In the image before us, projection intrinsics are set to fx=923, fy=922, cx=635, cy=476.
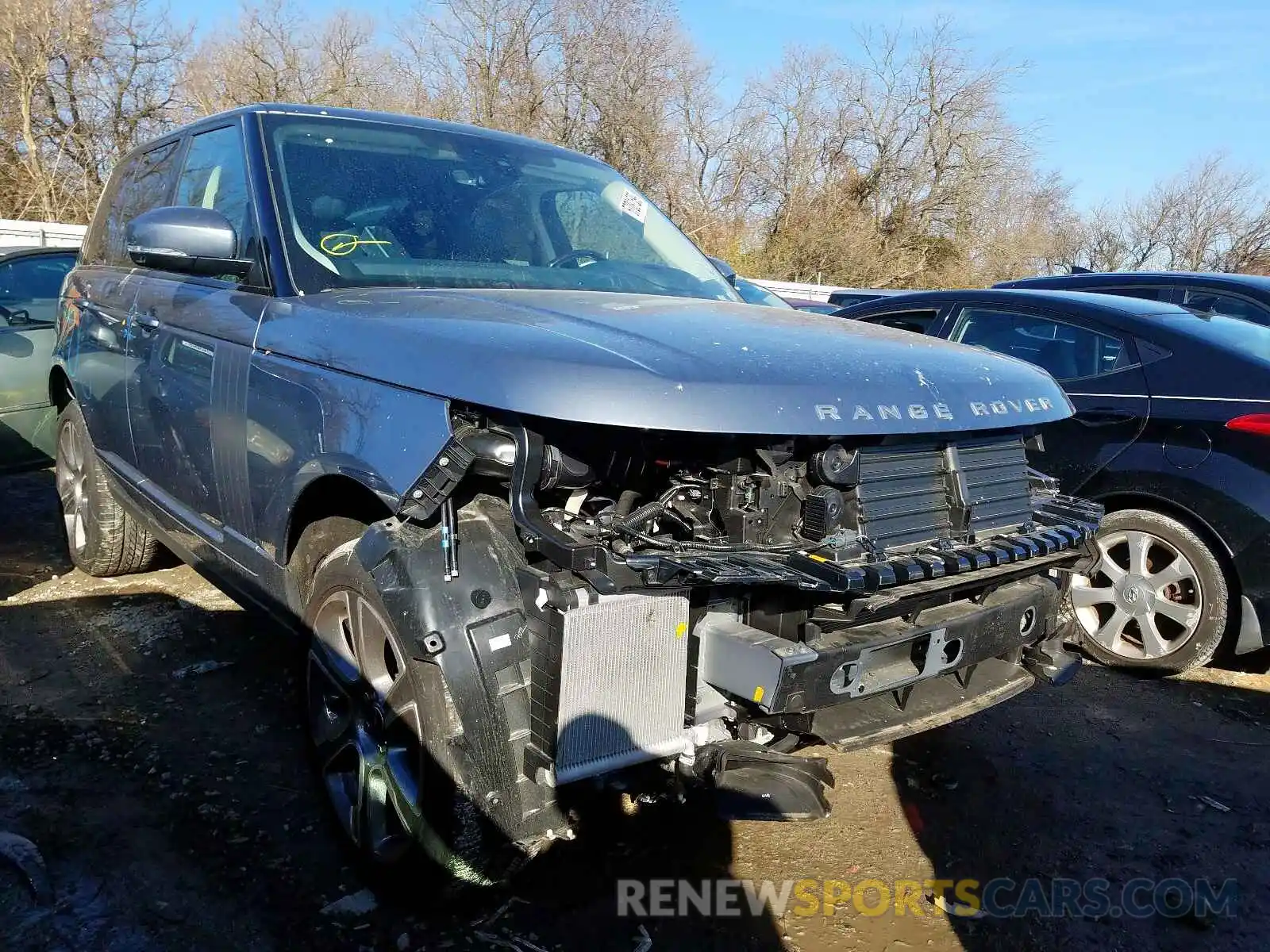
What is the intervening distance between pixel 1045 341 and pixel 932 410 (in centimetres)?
296

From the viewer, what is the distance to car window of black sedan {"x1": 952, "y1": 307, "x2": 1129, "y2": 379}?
14.8 feet

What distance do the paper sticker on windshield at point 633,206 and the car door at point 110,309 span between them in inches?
73.7

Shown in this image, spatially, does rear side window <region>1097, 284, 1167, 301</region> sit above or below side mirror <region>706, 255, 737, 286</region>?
above

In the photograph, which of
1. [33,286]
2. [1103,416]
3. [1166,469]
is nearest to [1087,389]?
[1103,416]

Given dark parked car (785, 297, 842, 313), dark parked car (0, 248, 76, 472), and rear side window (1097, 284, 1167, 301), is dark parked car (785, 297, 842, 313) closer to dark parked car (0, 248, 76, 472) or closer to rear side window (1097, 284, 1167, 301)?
rear side window (1097, 284, 1167, 301)

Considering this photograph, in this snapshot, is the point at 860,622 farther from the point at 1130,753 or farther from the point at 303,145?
the point at 303,145

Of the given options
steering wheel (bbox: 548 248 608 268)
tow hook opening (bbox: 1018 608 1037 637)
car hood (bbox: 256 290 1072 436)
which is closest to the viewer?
car hood (bbox: 256 290 1072 436)

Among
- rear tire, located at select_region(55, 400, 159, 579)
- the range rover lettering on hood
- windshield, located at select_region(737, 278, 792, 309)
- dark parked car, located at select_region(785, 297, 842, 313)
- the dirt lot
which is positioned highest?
windshield, located at select_region(737, 278, 792, 309)

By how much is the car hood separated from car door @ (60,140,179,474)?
155cm

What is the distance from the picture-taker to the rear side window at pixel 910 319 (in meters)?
5.38

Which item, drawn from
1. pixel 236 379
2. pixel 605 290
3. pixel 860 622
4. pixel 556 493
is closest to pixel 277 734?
pixel 236 379

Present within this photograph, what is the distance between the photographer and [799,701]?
2.09 metres

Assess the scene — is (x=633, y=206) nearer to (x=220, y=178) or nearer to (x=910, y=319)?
(x=220, y=178)

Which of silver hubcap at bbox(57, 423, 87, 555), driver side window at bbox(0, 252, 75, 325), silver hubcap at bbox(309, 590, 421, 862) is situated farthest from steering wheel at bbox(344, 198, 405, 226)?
driver side window at bbox(0, 252, 75, 325)
